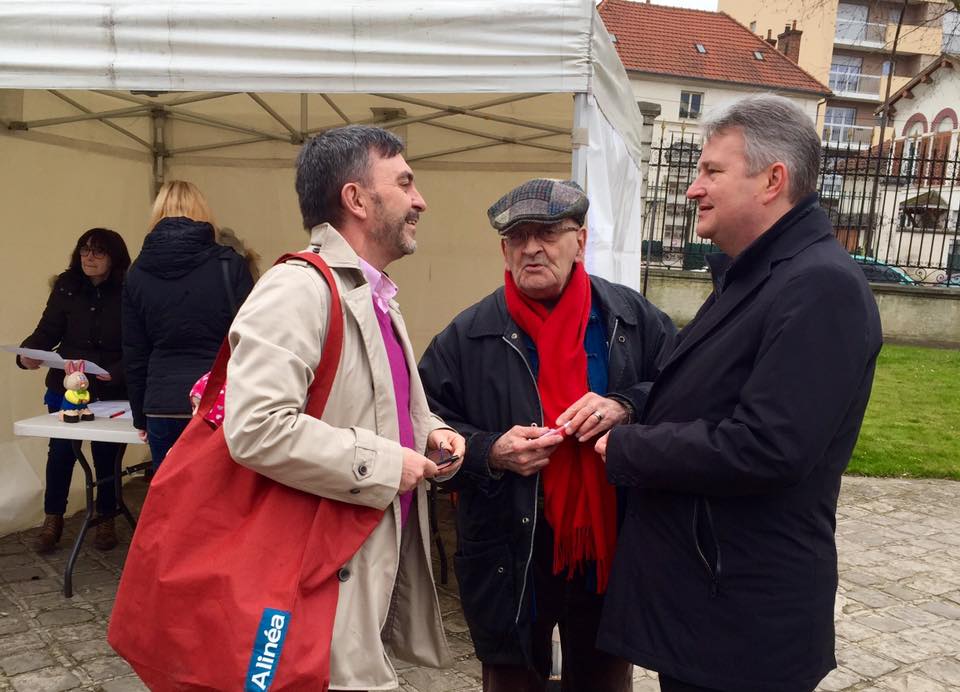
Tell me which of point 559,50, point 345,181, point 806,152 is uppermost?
point 559,50

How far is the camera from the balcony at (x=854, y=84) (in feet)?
157

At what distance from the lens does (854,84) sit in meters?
48.2

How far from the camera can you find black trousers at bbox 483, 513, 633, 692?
2188mm

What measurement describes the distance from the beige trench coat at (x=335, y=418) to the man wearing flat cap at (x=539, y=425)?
0.53 metres

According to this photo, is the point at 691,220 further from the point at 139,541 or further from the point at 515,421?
the point at 139,541

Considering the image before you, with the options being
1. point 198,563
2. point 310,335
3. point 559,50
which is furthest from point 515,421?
point 559,50

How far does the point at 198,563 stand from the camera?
145cm

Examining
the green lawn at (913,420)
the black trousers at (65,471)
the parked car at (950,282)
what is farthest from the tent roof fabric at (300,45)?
the parked car at (950,282)

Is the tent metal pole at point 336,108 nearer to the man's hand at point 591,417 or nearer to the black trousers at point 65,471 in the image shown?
the black trousers at point 65,471

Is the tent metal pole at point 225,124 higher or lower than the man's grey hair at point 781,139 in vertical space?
higher

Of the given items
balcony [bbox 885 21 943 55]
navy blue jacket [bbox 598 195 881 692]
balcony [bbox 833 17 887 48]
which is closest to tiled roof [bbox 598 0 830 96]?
balcony [bbox 833 17 887 48]

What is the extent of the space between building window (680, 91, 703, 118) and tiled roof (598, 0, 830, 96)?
92 centimetres

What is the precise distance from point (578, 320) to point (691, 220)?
480 inches

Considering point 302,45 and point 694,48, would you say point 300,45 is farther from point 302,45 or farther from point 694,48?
point 694,48
